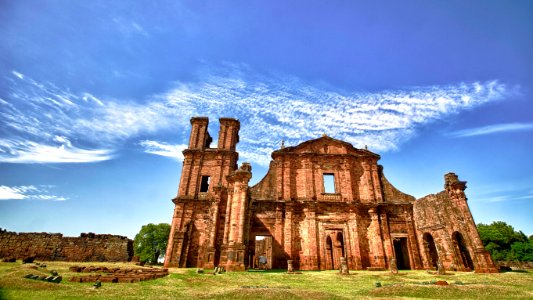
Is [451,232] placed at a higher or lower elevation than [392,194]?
lower

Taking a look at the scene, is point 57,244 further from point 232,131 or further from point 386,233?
point 386,233

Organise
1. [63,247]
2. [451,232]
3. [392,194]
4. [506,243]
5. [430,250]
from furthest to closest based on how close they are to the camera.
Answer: [506,243], [63,247], [392,194], [430,250], [451,232]

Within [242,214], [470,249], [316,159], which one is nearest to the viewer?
[242,214]

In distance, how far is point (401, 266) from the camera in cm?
2044

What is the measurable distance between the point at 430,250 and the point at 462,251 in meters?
2.44

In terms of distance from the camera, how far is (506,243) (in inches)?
1569

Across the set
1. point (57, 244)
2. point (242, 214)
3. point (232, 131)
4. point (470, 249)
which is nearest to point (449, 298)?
point (242, 214)

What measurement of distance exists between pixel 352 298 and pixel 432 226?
16.2 metres

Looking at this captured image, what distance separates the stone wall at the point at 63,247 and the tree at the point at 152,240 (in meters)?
16.8

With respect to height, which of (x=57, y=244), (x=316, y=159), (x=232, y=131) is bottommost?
(x=57, y=244)

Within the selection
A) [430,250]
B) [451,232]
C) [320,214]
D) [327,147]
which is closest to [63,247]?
[320,214]

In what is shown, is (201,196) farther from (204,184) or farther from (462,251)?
(462,251)

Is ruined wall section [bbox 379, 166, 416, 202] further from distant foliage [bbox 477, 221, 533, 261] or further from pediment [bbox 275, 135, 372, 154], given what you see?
distant foliage [bbox 477, 221, 533, 261]

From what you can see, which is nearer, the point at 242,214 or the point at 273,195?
the point at 242,214
